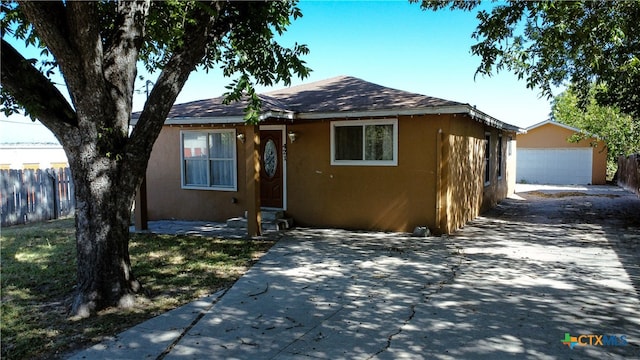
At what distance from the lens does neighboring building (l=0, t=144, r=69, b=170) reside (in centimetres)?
2186

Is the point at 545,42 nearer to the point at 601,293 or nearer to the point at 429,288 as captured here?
the point at 601,293

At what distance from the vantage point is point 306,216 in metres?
10.2

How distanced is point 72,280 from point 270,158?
5.49 metres

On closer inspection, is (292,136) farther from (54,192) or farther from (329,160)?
(54,192)

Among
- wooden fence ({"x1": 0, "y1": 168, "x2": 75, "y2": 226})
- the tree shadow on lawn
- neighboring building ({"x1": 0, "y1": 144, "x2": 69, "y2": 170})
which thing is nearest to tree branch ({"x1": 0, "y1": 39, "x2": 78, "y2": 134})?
the tree shadow on lawn

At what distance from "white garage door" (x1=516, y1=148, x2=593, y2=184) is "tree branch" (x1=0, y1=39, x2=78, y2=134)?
25.9 metres

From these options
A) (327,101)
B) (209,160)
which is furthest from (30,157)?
(327,101)

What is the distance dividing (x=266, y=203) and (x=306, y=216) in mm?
1130

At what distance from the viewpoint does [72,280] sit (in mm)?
5910

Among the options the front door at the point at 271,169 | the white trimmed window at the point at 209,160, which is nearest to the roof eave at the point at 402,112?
the front door at the point at 271,169

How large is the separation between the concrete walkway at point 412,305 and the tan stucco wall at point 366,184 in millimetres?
976

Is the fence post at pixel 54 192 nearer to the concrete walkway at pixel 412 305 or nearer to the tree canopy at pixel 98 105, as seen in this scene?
the concrete walkway at pixel 412 305

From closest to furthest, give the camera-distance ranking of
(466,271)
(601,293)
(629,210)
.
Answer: (601,293) → (466,271) → (629,210)

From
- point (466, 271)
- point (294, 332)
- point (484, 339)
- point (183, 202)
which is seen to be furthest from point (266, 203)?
point (484, 339)
